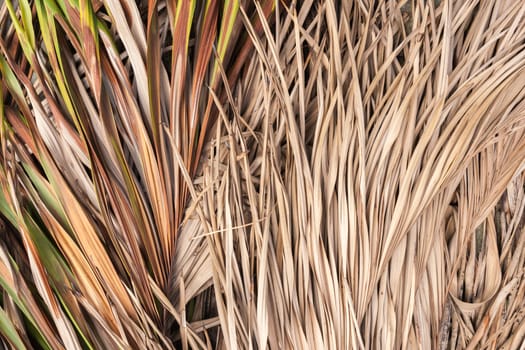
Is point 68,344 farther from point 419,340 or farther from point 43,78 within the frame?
point 419,340

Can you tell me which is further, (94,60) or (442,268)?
(442,268)

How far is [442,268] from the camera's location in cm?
60

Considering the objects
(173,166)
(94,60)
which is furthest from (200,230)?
(94,60)

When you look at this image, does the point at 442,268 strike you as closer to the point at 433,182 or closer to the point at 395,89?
the point at 433,182

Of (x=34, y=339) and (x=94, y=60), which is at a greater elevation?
(x=94, y=60)

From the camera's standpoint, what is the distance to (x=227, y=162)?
54 centimetres

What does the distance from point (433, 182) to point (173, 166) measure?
0.28 m

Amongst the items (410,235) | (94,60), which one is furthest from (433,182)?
(94,60)

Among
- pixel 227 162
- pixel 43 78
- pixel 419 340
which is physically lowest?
pixel 419 340

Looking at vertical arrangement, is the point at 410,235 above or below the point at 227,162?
below

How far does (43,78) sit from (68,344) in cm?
26

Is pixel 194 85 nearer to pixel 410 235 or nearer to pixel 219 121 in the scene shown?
pixel 219 121

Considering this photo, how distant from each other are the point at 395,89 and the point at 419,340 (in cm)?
28

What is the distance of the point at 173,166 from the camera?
53 centimetres
